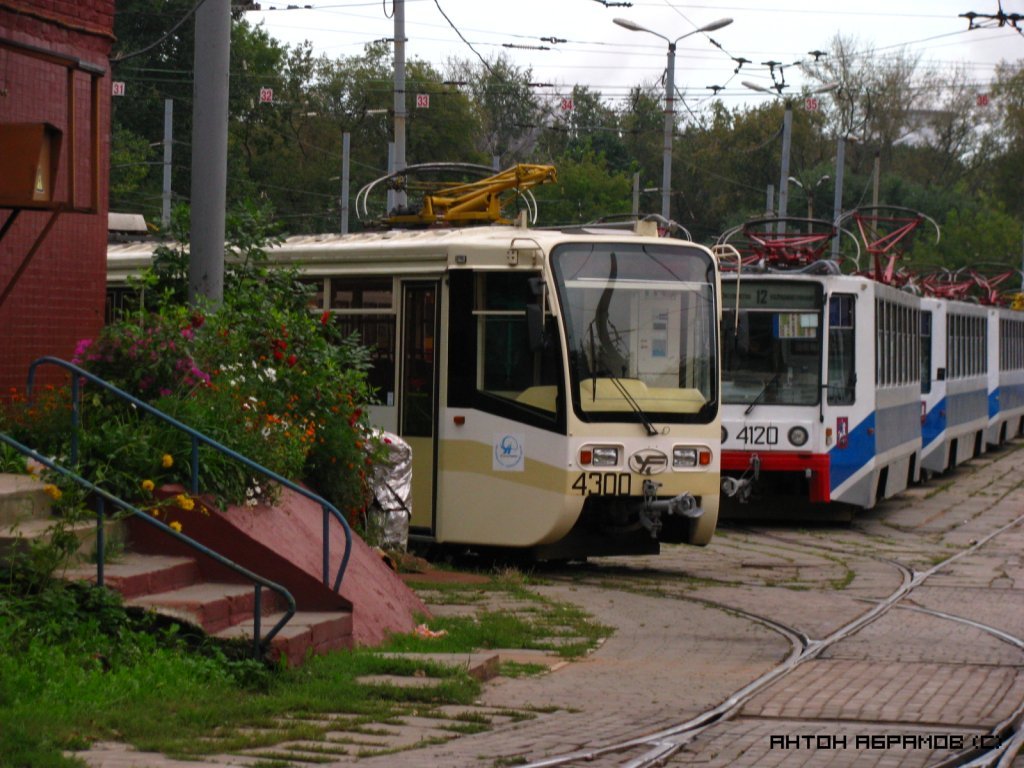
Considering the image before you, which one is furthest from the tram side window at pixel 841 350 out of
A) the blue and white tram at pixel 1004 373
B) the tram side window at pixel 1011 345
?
the tram side window at pixel 1011 345

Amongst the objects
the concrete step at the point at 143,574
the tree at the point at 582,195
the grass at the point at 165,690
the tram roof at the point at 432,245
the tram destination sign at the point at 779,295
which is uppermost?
the tree at the point at 582,195

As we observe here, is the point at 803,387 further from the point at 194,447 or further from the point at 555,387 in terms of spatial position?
the point at 194,447

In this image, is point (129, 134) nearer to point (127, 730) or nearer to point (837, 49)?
point (837, 49)

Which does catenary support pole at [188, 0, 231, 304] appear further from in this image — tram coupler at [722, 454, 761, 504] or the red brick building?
tram coupler at [722, 454, 761, 504]

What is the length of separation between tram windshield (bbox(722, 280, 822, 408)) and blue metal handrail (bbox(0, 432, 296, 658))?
449 inches

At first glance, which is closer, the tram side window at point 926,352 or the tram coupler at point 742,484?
the tram coupler at point 742,484

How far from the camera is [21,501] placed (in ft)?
31.0

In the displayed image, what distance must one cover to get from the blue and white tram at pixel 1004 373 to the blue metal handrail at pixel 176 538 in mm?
27829

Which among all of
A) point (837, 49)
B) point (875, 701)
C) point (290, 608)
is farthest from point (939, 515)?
point (837, 49)

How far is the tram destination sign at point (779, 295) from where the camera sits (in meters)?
20.0

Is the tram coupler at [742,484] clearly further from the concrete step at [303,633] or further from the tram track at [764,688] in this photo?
the concrete step at [303,633]

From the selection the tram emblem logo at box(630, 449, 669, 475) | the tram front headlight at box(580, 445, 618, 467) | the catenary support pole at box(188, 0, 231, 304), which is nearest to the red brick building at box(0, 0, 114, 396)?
the catenary support pole at box(188, 0, 231, 304)

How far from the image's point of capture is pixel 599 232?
1526cm

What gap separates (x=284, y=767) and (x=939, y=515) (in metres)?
17.0
